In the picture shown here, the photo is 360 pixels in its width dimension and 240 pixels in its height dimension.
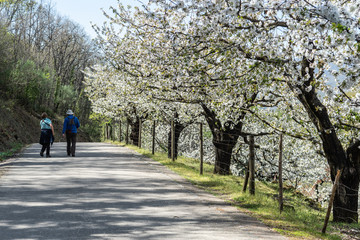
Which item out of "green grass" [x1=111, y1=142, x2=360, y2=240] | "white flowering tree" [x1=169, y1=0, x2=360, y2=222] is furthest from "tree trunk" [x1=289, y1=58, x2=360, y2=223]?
"green grass" [x1=111, y1=142, x2=360, y2=240]

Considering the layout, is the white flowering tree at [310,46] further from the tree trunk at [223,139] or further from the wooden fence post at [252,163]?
the tree trunk at [223,139]

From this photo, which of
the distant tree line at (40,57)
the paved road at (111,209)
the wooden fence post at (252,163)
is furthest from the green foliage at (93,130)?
the wooden fence post at (252,163)

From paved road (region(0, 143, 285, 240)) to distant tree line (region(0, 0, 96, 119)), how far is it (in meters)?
18.5

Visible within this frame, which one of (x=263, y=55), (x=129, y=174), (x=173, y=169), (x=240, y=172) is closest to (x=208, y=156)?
(x=240, y=172)

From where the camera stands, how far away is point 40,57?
173 feet

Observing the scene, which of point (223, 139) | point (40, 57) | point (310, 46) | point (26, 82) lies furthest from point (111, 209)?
point (40, 57)

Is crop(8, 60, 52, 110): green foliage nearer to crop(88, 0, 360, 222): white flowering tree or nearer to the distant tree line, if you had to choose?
the distant tree line

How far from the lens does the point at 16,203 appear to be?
797 centimetres

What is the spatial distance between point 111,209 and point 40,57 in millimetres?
48916

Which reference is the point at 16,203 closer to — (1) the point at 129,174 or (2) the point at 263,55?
(1) the point at 129,174

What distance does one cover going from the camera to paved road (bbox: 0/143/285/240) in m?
6.13

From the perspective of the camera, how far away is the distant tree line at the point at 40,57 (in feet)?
106

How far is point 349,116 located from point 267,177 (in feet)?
46.2

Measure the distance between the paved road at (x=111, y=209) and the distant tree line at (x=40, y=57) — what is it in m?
18.5
